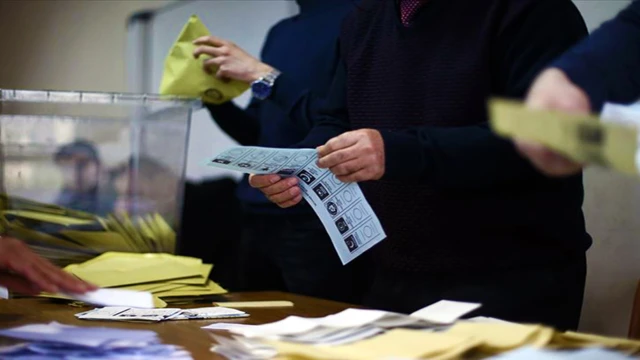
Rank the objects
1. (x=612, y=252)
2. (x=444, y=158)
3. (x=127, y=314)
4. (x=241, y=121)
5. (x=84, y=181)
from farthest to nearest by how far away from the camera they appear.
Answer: (x=241, y=121) < (x=84, y=181) < (x=612, y=252) < (x=127, y=314) < (x=444, y=158)

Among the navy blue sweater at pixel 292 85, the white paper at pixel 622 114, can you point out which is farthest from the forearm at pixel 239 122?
the white paper at pixel 622 114

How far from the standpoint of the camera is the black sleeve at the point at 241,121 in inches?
67.4

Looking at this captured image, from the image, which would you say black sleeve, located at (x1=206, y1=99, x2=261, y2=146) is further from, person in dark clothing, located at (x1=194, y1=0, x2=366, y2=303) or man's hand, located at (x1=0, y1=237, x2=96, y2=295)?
man's hand, located at (x1=0, y1=237, x2=96, y2=295)

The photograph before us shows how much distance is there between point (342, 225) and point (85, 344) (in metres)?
0.37

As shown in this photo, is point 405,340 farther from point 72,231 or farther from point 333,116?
point 72,231

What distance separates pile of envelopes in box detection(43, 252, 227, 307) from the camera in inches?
49.9

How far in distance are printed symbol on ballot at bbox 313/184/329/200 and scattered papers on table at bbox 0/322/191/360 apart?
0.29 m

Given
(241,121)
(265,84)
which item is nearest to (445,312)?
(265,84)

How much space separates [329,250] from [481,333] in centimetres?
76

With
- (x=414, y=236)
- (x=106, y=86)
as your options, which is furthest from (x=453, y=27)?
(x=106, y=86)

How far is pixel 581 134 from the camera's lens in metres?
0.60

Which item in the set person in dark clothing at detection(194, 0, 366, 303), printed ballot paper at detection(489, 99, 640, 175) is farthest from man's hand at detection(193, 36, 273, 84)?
printed ballot paper at detection(489, 99, 640, 175)

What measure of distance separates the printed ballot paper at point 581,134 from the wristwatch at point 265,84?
0.89 meters

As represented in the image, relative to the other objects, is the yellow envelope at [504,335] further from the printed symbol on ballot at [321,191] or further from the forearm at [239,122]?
the forearm at [239,122]
